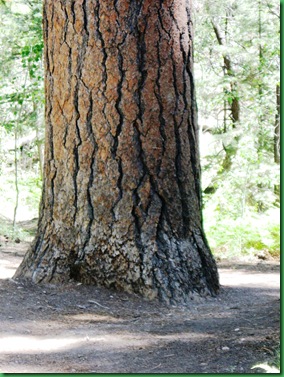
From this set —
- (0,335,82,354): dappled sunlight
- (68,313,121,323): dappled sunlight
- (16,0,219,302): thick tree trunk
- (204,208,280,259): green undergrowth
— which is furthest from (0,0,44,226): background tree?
(0,335,82,354): dappled sunlight

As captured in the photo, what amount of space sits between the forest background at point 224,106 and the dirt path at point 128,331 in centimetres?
471

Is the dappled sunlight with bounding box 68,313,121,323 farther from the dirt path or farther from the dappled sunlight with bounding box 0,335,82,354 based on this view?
the dappled sunlight with bounding box 0,335,82,354

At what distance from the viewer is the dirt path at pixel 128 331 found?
3.51m

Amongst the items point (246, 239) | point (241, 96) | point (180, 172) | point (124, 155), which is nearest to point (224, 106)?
point (241, 96)

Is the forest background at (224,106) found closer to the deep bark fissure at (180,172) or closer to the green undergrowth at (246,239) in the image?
the green undergrowth at (246,239)

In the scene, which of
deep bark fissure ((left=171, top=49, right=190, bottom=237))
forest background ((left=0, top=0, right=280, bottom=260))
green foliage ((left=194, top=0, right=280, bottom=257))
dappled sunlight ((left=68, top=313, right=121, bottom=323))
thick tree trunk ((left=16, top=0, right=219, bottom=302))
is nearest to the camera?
dappled sunlight ((left=68, top=313, right=121, bottom=323))

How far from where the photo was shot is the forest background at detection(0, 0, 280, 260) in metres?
10.6

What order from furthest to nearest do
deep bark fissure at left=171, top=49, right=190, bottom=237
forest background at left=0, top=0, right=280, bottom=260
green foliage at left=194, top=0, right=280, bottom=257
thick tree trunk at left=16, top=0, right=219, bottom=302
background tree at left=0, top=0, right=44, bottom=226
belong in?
green foliage at left=194, top=0, right=280, bottom=257 < forest background at left=0, top=0, right=280, bottom=260 < background tree at left=0, top=0, right=44, bottom=226 < deep bark fissure at left=171, top=49, right=190, bottom=237 < thick tree trunk at left=16, top=0, right=219, bottom=302

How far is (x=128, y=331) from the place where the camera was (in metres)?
4.39

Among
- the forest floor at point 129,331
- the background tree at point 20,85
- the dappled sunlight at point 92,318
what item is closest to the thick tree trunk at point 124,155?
the forest floor at point 129,331

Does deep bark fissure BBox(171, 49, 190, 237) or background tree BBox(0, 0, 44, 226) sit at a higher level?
background tree BBox(0, 0, 44, 226)

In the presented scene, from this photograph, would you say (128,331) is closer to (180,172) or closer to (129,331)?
(129,331)

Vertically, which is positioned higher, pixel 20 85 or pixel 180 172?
pixel 20 85

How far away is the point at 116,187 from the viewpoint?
5348 mm
